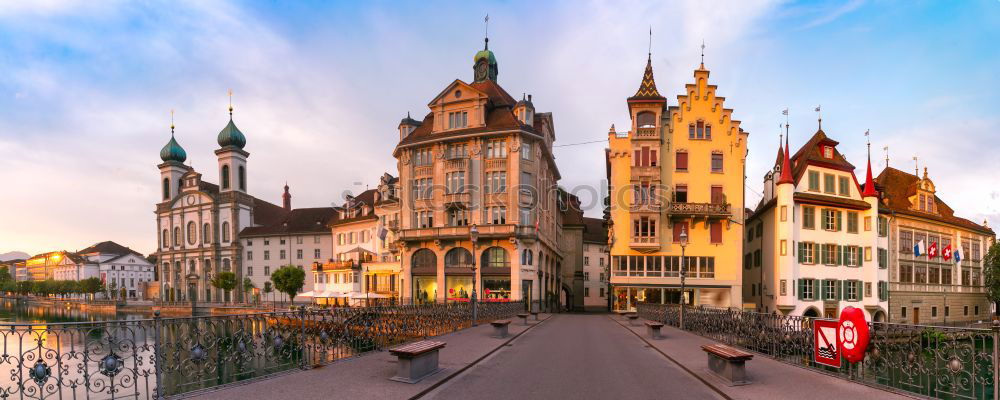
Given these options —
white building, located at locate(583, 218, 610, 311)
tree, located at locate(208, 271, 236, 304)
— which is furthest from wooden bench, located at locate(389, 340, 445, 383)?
tree, located at locate(208, 271, 236, 304)

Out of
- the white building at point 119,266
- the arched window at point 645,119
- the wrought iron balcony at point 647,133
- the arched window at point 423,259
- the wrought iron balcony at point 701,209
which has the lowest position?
the white building at point 119,266

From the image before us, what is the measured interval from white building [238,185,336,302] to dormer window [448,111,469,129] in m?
30.5

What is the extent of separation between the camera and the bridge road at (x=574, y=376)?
1041 cm

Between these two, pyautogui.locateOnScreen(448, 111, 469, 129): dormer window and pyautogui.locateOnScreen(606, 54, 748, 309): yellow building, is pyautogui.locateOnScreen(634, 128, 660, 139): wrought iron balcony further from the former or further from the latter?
pyautogui.locateOnScreen(448, 111, 469, 129): dormer window

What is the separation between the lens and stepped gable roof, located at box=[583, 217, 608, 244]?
76.0 m

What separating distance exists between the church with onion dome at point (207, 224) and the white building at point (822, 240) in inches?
2628

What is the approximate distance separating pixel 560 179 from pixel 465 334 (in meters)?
47.4

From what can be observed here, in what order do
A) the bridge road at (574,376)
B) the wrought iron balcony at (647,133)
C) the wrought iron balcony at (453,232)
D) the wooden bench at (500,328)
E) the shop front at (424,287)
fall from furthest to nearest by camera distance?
1. the shop front at (424,287)
2. the wrought iron balcony at (453,232)
3. the wrought iron balcony at (647,133)
4. the wooden bench at (500,328)
5. the bridge road at (574,376)

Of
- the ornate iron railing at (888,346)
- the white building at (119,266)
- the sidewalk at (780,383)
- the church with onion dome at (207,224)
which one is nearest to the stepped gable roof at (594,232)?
the church with onion dome at (207,224)

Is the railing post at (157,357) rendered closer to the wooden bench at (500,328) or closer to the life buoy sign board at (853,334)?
the wooden bench at (500,328)

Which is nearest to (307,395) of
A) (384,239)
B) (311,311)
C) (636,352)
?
(311,311)

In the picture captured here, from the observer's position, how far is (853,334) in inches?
430

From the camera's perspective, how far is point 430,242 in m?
48.7

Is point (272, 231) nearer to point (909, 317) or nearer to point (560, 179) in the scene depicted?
point (560, 179)
